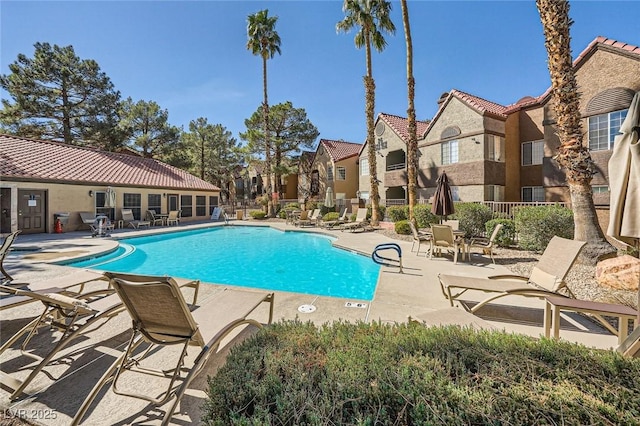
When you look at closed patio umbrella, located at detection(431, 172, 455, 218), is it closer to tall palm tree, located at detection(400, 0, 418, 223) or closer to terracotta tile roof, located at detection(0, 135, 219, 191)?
tall palm tree, located at detection(400, 0, 418, 223)

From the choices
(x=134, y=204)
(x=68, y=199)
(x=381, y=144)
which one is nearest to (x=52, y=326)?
(x=68, y=199)

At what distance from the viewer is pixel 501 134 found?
17781 millimetres

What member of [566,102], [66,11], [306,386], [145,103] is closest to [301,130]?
[145,103]

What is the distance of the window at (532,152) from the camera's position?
17.8m

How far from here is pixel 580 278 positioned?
6.08m

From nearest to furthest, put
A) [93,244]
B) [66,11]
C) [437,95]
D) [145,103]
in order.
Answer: [66,11]
[93,244]
[437,95]
[145,103]

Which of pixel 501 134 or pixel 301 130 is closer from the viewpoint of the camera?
pixel 501 134

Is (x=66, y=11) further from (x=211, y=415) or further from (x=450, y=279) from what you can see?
Result: (x=450, y=279)

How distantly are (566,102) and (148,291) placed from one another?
11.1 m

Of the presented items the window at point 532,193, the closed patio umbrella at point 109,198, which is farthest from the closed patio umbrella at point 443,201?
the closed patio umbrella at point 109,198

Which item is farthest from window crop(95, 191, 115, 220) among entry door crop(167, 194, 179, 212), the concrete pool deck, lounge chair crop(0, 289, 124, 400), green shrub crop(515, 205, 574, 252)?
green shrub crop(515, 205, 574, 252)

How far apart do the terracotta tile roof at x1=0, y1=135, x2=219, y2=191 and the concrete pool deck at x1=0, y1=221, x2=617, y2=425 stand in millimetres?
8909

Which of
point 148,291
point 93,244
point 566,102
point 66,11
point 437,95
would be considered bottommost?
point 93,244

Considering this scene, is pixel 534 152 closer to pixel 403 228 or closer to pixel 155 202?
pixel 403 228
